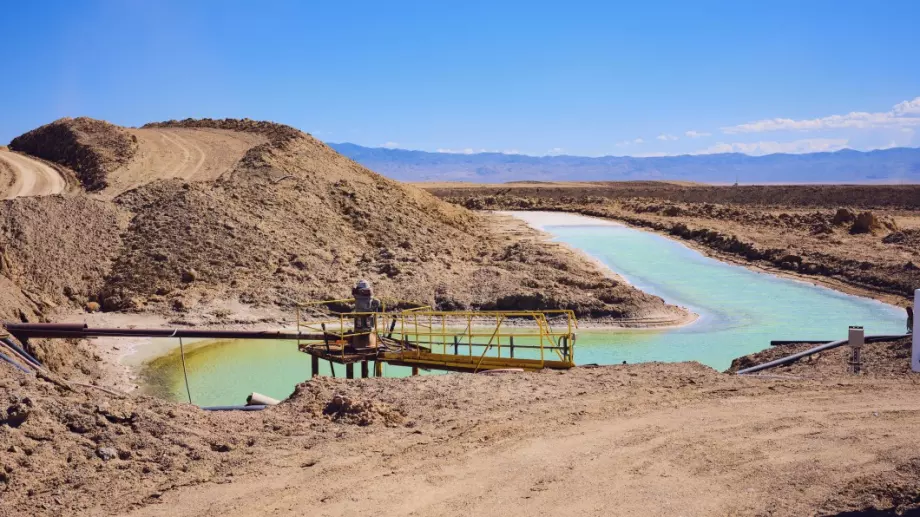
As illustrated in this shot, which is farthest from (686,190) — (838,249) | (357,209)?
(357,209)

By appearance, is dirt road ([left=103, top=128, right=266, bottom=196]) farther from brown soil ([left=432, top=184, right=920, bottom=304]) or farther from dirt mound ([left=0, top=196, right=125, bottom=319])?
brown soil ([left=432, top=184, right=920, bottom=304])

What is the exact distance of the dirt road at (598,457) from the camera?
844cm

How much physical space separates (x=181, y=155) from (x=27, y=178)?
5.90m

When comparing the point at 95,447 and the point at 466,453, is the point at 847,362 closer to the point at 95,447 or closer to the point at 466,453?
the point at 466,453

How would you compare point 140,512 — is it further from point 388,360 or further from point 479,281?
point 479,281

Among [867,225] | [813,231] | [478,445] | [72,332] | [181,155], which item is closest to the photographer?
[478,445]

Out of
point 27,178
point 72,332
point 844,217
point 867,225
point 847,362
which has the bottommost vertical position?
point 847,362

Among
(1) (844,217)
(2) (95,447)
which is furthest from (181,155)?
(1) (844,217)

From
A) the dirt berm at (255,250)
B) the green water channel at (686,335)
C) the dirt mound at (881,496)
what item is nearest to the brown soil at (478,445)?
the dirt mound at (881,496)

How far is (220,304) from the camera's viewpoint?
76.2 feet

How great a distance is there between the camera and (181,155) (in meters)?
34.6

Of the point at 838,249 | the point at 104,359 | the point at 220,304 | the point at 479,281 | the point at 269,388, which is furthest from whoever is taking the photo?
the point at 838,249

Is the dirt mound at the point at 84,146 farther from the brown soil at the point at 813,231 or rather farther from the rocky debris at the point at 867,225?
the rocky debris at the point at 867,225

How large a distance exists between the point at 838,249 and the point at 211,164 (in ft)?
82.4
